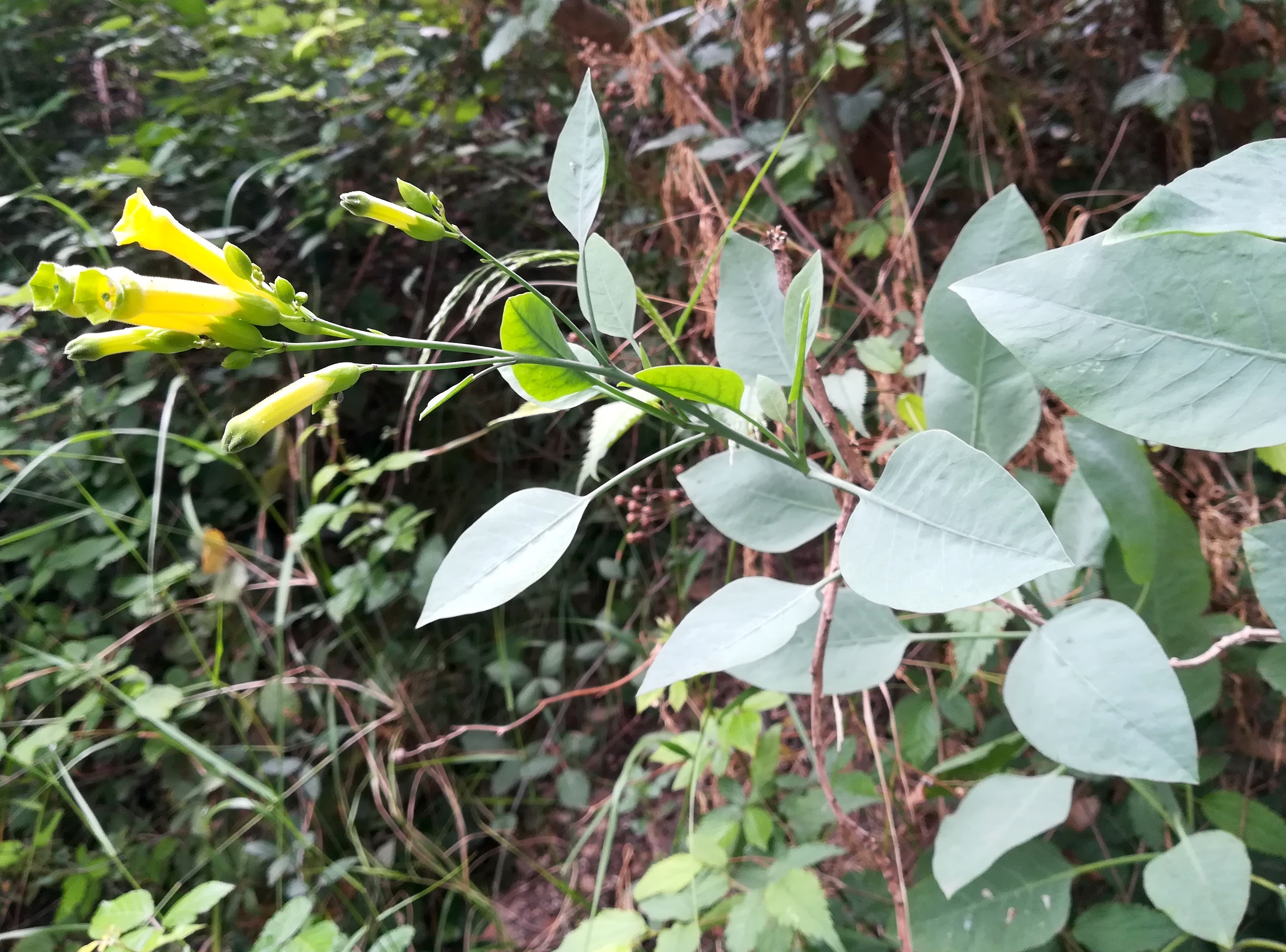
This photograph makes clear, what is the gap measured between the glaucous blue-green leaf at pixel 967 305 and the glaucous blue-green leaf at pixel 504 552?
28 centimetres

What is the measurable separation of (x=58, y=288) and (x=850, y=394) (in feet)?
1.78

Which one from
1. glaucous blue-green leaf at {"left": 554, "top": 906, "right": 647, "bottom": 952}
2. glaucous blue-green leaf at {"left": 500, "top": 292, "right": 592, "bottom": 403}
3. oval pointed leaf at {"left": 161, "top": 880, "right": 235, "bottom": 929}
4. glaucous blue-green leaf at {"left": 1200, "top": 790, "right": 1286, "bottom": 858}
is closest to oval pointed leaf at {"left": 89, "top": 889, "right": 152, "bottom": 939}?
oval pointed leaf at {"left": 161, "top": 880, "right": 235, "bottom": 929}

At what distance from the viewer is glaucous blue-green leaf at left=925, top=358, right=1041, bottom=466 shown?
0.47 m

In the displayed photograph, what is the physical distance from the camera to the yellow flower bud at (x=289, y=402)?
1.02 feet

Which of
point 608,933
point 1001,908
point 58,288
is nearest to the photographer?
point 58,288

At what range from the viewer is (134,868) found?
1.09 meters

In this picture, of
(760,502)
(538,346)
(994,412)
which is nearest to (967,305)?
(994,412)

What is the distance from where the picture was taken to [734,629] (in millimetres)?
364

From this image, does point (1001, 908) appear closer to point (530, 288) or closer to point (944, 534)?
point (944, 534)

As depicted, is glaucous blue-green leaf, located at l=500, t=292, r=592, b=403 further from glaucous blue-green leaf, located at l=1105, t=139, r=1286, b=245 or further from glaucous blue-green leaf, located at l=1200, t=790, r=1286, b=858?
glaucous blue-green leaf, located at l=1200, t=790, r=1286, b=858

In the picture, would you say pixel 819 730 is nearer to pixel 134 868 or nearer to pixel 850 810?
pixel 850 810

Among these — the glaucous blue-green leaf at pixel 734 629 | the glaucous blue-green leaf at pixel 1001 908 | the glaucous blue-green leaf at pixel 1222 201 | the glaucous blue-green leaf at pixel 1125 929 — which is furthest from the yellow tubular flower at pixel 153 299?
the glaucous blue-green leaf at pixel 1125 929

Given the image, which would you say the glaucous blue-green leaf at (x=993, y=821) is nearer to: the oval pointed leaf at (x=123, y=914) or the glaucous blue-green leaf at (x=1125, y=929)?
the glaucous blue-green leaf at (x=1125, y=929)

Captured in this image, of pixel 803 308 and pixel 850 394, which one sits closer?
pixel 803 308
